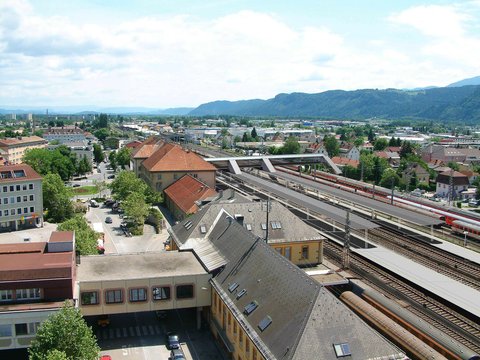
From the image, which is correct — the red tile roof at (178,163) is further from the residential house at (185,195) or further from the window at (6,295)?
the window at (6,295)

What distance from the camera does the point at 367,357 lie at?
72.1 feet

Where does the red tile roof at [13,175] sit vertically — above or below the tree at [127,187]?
above

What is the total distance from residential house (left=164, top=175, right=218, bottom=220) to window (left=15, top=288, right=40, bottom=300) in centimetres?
2812

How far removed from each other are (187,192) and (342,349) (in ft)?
160

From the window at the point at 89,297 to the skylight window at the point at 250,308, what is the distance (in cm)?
1156

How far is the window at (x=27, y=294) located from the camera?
3006 centimetres

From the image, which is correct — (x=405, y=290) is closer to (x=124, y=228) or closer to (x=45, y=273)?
(x=45, y=273)

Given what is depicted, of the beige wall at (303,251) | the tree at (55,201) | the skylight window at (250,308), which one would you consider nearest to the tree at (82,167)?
the tree at (55,201)

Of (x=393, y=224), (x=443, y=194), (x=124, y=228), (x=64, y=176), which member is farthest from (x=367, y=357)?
(x=64, y=176)

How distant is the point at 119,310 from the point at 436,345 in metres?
20.8

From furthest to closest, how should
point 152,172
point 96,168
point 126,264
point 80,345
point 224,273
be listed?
point 96,168
point 152,172
point 126,264
point 224,273
point 80,345

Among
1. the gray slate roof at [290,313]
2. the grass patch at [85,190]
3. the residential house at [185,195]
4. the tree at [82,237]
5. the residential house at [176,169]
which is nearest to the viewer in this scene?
the gray slate roof at [290,313]

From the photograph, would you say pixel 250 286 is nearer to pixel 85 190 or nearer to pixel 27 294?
pixel 27 294

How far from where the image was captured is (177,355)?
101ft
